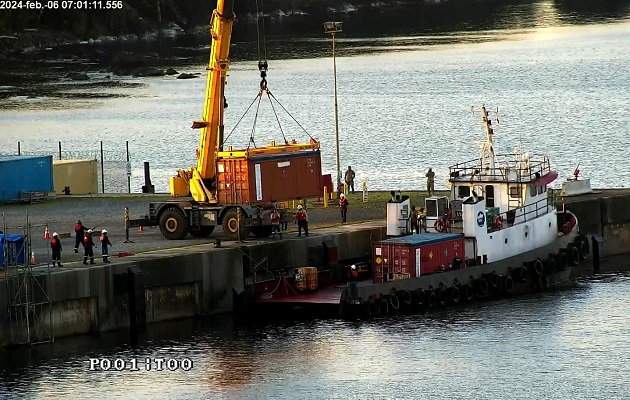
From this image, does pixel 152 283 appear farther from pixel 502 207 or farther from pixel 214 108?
pixel 502 207

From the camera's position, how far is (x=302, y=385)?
48.1 metres

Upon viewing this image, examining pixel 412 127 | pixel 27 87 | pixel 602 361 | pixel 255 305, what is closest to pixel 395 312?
pixel 255 305

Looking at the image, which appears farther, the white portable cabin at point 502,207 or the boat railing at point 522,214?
the boat railing at point 522,214

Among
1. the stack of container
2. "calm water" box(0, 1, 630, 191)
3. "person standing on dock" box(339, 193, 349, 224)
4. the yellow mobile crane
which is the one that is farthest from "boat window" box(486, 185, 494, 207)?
"calm water" box(0, 1, 630, 191)

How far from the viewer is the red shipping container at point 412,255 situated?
185 ft

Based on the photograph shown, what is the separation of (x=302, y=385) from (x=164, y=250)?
36.5 feet

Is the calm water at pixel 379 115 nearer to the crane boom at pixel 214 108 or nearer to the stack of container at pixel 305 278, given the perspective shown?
the crane boom at pixel 214 108

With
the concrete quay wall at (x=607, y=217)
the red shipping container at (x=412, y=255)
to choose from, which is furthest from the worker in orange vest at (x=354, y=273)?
the concrete quay wall at (x=607, y=217)

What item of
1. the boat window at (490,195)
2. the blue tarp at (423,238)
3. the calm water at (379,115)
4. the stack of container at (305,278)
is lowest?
the stack of container at (305,278)

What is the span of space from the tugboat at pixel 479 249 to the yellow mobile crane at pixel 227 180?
5.13m

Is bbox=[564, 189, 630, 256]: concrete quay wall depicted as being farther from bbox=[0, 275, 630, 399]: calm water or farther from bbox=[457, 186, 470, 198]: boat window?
bbox=[0, 275, 630, 399]: calm water

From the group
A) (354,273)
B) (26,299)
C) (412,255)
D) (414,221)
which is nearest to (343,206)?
(414,221)

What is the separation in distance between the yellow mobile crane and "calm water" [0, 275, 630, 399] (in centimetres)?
584

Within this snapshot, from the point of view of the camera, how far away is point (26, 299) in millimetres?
50688
